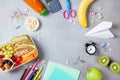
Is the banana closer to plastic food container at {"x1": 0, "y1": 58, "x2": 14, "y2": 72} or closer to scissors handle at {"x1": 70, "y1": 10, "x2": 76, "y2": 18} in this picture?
scissors handle at {"x1": 70, "y1": 10, "x2": 76, "y2": 18}

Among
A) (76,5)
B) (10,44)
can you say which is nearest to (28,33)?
(10,44)

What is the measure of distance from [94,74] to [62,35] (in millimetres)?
150

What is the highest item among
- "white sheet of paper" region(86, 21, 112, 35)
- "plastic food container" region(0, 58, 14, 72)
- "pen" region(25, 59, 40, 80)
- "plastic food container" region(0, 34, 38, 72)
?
"white sheet of paper" region(86, 21, 112, 35)

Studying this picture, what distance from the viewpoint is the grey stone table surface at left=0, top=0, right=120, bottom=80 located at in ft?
2.55

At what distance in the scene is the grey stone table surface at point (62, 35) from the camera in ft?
2.55

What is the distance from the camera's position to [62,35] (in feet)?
2.60

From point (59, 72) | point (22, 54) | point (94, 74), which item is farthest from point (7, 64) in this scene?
point (94, 74)

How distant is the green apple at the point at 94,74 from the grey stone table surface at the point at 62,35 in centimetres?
2

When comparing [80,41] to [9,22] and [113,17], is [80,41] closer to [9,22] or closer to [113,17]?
[113,17]

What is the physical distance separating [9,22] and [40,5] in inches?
4.3

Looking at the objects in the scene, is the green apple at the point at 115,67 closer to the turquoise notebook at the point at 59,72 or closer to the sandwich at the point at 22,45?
the turquoise notebook at the point at 59,72

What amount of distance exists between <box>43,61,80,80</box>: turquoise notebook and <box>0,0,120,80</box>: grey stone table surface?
0.04ft

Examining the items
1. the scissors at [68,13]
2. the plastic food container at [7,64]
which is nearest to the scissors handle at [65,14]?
→ the scissors at [68,13]

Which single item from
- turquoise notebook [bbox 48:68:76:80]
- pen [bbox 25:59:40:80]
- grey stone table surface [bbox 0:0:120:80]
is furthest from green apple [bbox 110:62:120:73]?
pen [bbox 25:59:40:80]
